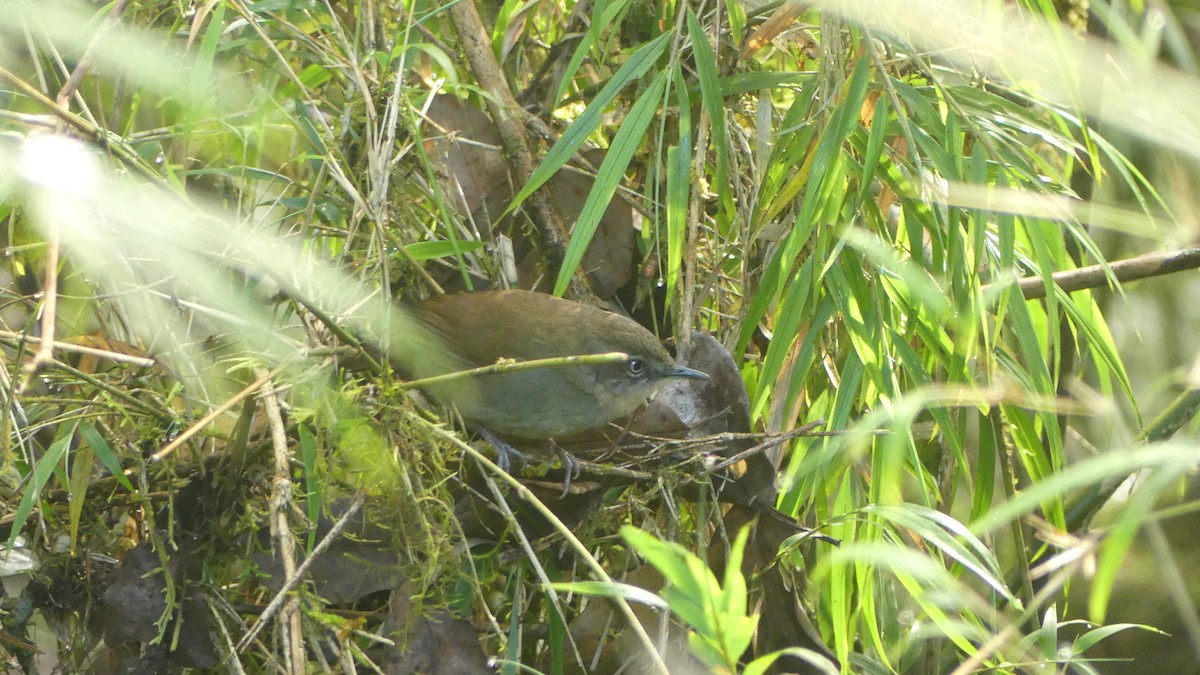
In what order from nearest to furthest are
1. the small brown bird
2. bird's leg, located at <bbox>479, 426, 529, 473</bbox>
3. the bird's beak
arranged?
the bird's beak
bird's leg, located at <bbox>479, 426, 529, 473</bbox>
the small brown bird

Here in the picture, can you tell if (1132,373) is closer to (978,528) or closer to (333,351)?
(978,528)

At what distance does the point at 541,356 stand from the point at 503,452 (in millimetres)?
360

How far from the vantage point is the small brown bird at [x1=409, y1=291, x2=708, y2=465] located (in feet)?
→ 10.7

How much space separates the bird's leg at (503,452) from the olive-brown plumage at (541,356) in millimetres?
55

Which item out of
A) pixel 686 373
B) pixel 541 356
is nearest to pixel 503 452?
pixel 541 356

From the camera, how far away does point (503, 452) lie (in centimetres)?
315

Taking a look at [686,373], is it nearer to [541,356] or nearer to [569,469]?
[569,469]

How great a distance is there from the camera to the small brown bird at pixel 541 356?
3.27 m

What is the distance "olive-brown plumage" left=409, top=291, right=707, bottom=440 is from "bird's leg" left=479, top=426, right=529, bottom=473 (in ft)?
0.18

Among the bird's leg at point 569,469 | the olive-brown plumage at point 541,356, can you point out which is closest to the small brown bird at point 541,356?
the olive-brown plumage at point 541,356

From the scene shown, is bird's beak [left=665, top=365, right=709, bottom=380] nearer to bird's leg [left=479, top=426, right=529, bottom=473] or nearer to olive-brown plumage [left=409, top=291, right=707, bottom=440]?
olive-brown plumage [left=409, top=291, right=707, bottom=440]

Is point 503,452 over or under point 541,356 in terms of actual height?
under

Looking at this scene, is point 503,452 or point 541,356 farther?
point 541,356

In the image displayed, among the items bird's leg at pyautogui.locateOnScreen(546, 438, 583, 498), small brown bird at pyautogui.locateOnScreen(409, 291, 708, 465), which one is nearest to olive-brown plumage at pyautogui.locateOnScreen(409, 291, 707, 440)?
small brown bird at pyautogui.locateOnScreen(409, 291, 708, 465)
